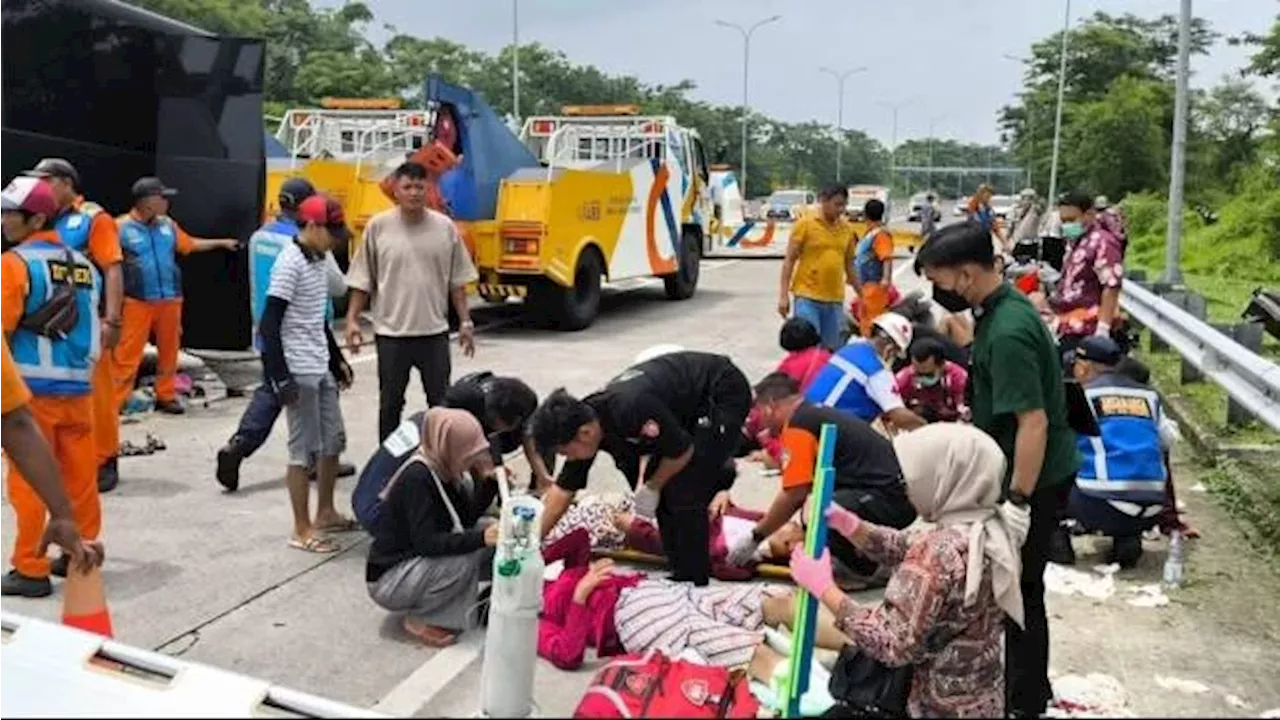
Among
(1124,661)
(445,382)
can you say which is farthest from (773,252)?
(1124,661)

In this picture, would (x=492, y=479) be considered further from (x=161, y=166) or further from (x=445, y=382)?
(x=161, y=166)

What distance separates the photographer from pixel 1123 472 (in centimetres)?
574

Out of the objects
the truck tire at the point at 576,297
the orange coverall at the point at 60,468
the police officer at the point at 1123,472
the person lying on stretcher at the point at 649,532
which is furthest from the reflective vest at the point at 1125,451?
the truck tire at the point at 576,297

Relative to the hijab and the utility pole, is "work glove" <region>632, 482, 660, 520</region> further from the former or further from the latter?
the utility pole

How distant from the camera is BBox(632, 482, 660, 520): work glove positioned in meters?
5.04

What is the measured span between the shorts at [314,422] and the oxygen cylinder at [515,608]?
2289mm

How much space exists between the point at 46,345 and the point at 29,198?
58 centimetres

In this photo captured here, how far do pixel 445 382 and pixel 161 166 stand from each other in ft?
→ 14.8

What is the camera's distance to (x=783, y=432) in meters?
5.23

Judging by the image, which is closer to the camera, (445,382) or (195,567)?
(195,567)

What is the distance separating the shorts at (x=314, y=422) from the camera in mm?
5906

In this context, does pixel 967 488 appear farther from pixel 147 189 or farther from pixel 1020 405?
pixel 147 189

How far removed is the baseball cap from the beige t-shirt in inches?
18.6

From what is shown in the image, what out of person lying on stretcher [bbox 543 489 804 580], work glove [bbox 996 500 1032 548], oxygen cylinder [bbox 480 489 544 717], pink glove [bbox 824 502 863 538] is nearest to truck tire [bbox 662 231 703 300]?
person lying on stretcher [bbox 543 489 804 580]
